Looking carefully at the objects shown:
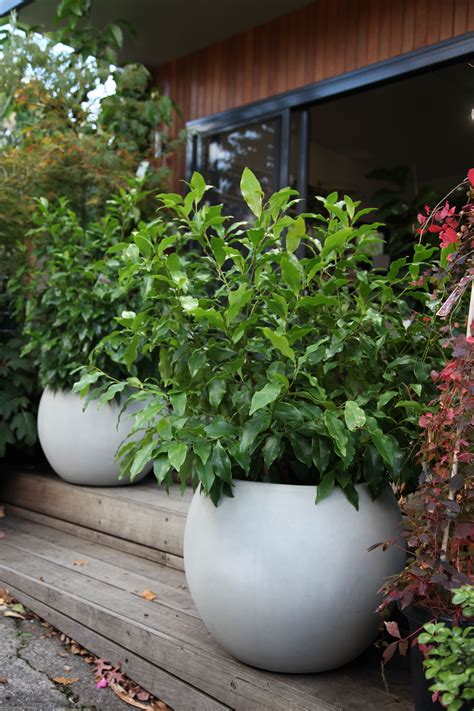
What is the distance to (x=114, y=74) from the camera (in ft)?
13.8

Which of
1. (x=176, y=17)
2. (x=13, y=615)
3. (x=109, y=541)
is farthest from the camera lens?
(x=176, y=17)

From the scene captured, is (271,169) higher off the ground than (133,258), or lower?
higher

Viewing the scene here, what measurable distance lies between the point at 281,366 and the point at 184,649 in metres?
0.76

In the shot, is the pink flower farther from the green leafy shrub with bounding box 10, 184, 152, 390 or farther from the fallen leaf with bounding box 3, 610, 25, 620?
the fallen leaf with bounding box 3, 610, 25, 620

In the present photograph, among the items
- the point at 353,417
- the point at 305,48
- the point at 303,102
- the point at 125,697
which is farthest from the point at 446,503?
the point at 305,48

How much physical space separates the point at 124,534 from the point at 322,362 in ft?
4.40

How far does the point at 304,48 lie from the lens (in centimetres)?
407

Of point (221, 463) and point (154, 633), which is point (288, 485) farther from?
point (154, 633)

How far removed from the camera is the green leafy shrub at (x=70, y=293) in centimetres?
292

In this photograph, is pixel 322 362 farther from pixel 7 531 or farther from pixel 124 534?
pixel 7 531

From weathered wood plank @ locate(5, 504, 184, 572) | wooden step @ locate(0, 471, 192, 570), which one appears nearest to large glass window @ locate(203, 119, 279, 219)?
wooden step @ locate(0, 471, 192, 570)

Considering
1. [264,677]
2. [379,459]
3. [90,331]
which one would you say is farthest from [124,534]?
[379,459]

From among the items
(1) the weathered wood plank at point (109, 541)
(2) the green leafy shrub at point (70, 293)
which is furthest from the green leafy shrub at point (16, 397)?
(1) the weathered wood plank at point (109, 541)

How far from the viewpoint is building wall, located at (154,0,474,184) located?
11.5 ft
